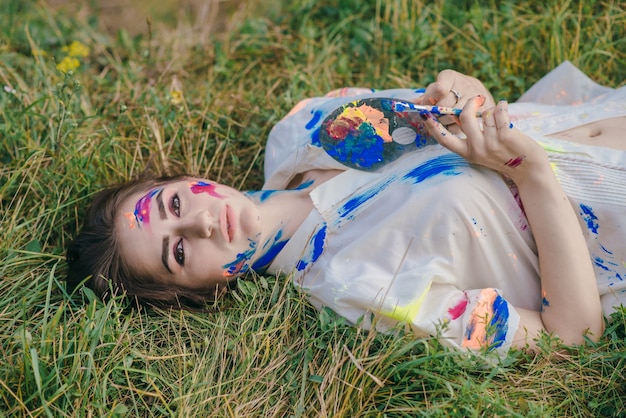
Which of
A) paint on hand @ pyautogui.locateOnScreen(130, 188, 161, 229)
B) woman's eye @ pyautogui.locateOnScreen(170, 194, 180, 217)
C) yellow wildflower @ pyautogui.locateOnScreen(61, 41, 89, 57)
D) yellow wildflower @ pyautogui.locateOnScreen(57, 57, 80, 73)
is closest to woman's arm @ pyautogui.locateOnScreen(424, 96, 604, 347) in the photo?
woman's eye @ pyautogui.locateOnScreen(170, 194, 180, 217)

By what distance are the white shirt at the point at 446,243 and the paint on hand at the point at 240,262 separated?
0.18 meters

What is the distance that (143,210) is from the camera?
2453 mm

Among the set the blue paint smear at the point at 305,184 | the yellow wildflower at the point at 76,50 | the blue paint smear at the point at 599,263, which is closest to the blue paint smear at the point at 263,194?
the blue paint smear at the point at 305,184

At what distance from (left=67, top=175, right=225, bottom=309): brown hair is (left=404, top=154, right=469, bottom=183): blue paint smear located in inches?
35.0

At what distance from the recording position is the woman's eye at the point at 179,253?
2418 mm

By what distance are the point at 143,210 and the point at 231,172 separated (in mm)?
796

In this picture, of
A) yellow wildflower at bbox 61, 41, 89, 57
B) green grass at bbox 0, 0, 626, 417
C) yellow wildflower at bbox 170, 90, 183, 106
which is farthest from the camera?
yellow wildflower at bbox 61, 41, 89, 57

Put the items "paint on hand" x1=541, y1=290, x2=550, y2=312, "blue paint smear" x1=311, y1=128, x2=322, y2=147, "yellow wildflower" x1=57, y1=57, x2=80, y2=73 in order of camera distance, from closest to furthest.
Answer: "paint on hand" x1=541, y1=290, x2=550, y2=312, "blue paint smear" x1=311, y1=128, x2=322, y2=147, "yellow wildflower" x1=57, y1=57, x2=80, y2=73

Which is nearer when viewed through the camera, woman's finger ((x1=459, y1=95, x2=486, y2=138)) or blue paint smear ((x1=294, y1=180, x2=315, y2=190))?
woman's finger ((x1=459, y1=95, x2=486, y2=138))

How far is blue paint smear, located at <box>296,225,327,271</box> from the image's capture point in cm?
245

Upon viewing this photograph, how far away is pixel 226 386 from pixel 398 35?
2.19m

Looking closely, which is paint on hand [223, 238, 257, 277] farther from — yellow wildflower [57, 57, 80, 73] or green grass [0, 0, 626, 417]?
yellow wildflower [57, 57, 80, 73]

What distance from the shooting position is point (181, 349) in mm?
2387

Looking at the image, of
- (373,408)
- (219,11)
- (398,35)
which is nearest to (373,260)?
(373,408)
